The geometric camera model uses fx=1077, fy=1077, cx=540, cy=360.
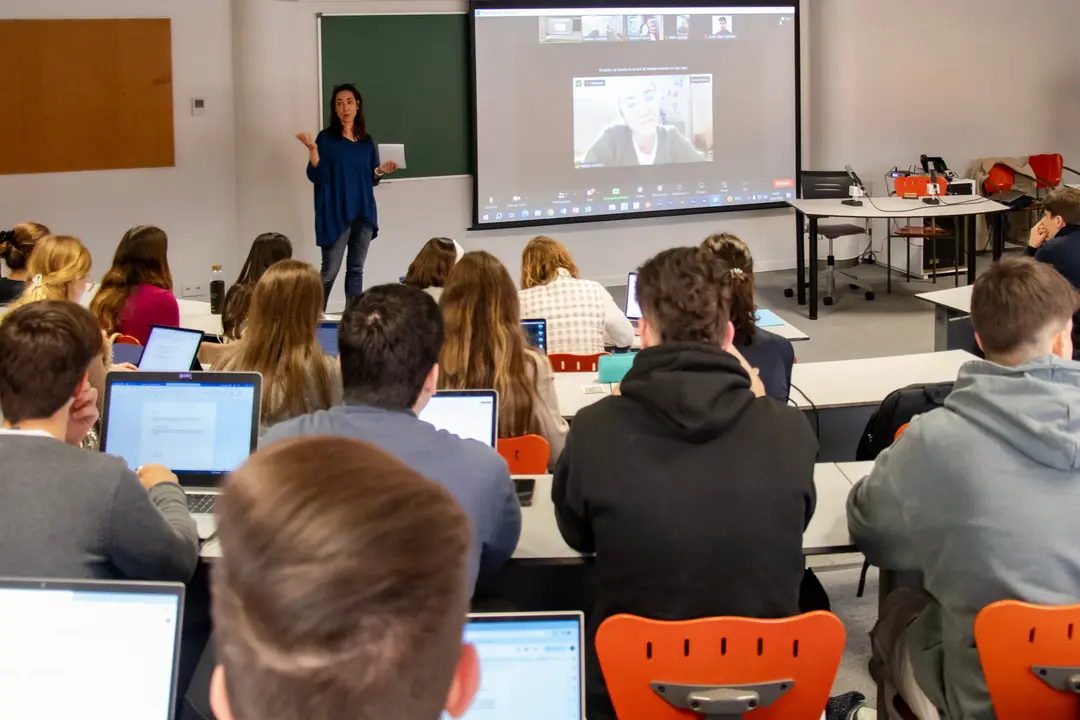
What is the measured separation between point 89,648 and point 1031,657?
1.57 metres

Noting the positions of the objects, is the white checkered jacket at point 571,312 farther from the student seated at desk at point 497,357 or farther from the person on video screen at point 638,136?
the person on video screen at point 638,136

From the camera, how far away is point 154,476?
91.6 inches

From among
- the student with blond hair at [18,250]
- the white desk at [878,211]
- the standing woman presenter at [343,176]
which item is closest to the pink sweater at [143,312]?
the student with blond hair at [18,250]

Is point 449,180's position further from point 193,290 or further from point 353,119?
point 193,290

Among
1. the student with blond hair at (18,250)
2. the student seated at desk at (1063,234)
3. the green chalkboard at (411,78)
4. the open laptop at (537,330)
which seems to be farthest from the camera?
the green chalkboard at (411,78)

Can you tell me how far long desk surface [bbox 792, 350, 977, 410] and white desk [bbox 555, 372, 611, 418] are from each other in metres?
0.69

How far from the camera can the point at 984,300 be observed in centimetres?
228

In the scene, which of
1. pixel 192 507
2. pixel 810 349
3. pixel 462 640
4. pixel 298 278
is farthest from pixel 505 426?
pixel 810 349

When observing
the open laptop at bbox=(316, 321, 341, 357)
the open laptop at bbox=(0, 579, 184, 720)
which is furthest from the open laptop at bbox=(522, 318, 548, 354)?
the open laptop at bbox=(0, 579, 184, 720)

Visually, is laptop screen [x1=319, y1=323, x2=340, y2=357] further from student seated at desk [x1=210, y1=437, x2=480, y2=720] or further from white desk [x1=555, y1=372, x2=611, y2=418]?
student seated at desk [x1=210, y1=437, x2=480, y2=720]

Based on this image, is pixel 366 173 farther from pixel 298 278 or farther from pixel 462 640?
pixel 462 640

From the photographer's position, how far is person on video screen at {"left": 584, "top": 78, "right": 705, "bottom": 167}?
8.48 meters

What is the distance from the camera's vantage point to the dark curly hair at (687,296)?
2166 millimetres

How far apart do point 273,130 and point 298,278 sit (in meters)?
4.81
